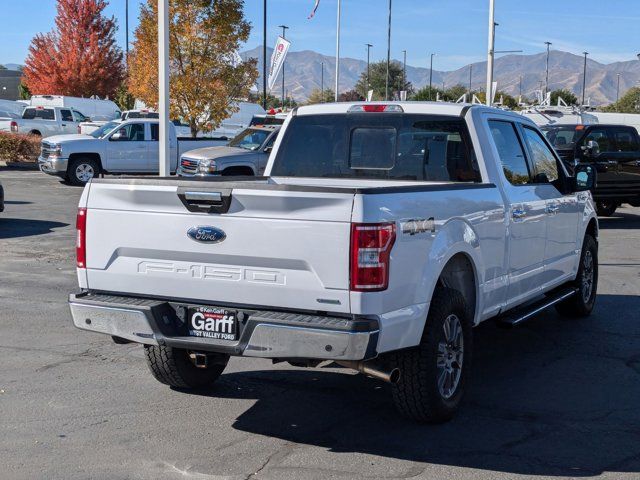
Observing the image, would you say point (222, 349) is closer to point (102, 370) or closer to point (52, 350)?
point (102, 370)

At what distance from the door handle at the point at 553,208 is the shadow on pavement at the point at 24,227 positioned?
388 inches

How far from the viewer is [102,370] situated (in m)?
7.02

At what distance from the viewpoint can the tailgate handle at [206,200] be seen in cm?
515

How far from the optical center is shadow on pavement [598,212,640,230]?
60.1 feet

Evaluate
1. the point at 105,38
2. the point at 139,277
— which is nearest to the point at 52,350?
the point at 139,277

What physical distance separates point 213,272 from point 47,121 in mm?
36049

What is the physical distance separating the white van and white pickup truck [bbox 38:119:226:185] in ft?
66.8

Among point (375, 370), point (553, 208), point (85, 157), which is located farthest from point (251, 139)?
point (375, 370)

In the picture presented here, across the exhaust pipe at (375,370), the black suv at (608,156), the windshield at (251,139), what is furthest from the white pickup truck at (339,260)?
the windshield at (251,139)

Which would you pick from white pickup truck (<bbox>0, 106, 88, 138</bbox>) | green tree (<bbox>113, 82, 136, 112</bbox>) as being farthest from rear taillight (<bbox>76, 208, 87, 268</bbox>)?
green tree (<bbox>113, 82, 136, 112</bbox>)

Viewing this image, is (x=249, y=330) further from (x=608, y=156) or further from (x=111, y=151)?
(x=111, y=151)

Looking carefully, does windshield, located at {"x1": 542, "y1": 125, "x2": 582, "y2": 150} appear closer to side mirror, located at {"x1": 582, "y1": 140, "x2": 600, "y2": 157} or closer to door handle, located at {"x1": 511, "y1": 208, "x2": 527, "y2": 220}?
side mirror, located at {"x1": 582, "y1": 140, "x2": 600, "y2": 157}

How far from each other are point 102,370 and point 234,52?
22.8m

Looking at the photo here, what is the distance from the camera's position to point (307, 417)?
19.5 ft
